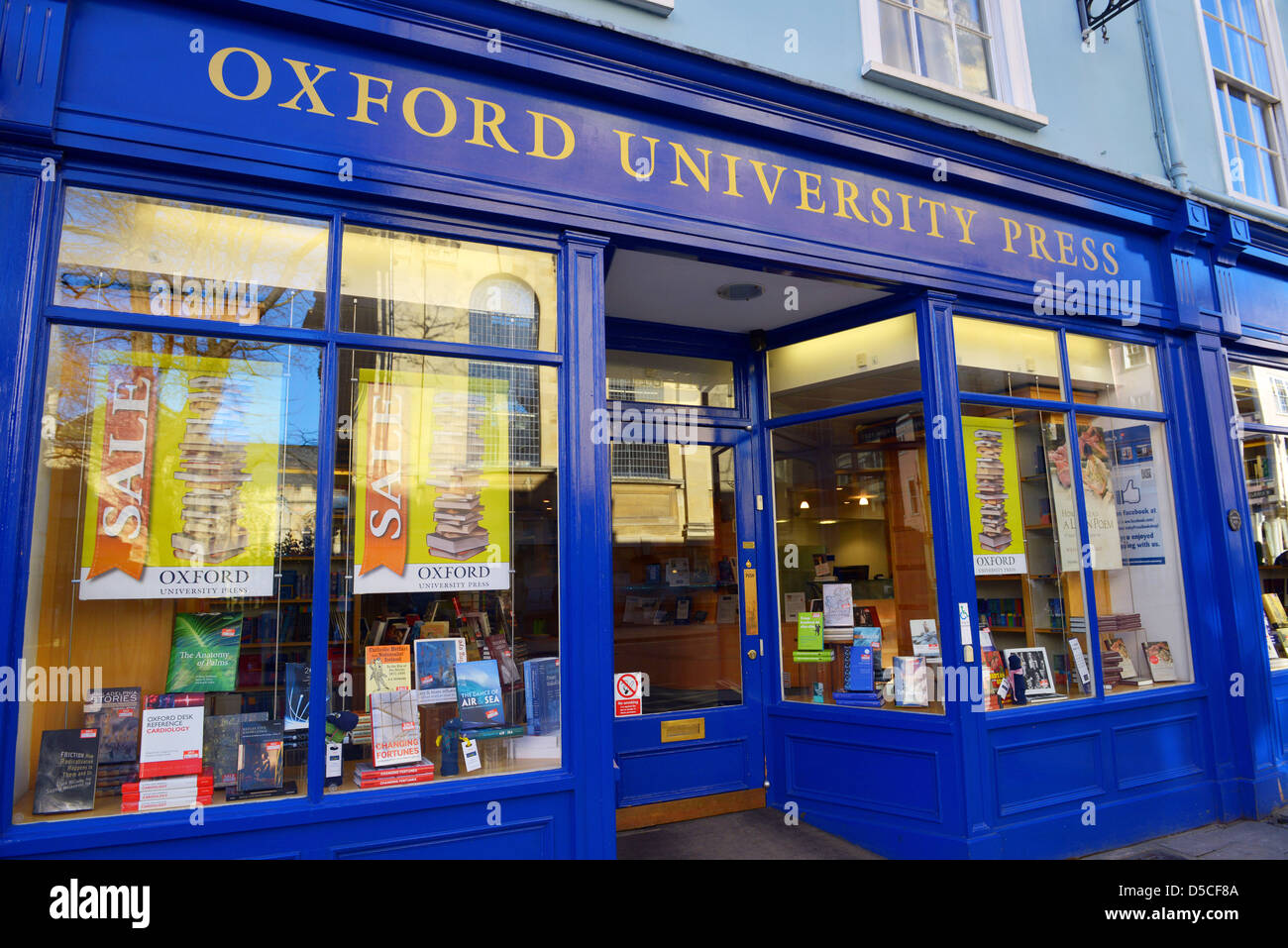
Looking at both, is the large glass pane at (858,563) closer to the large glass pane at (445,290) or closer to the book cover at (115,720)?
the large glass pane at (445,290)

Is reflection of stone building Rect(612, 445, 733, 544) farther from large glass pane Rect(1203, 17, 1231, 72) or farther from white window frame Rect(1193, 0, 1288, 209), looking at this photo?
large glass pane Rect(1203, 17, 1231, 72)

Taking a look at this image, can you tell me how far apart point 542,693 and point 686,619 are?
6.23 ft

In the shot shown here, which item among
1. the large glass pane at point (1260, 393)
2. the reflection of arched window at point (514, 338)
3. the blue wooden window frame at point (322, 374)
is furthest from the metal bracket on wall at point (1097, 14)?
the reflection of arched window at point (514, 338)

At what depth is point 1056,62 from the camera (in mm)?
6094

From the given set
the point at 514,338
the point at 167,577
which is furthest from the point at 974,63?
the point at 167,577

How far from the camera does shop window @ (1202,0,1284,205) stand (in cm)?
712

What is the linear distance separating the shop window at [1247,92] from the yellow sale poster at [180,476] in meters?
8.43

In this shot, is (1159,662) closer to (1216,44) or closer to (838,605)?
(838,605)

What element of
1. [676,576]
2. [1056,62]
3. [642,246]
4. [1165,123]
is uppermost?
[1056,62]

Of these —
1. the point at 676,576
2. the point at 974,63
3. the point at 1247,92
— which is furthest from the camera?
the point at 1247,92

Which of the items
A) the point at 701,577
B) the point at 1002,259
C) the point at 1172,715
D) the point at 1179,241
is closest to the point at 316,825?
the point at 701,577

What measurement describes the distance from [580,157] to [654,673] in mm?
3528

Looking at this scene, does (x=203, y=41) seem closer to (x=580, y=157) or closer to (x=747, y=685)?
(x=580, y=157)

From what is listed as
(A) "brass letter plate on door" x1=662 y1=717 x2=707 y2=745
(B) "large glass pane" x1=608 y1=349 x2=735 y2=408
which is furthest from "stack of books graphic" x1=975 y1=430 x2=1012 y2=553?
(A) "brass letter plate on door" x1=662 y1=717 x2=707 y2=745
